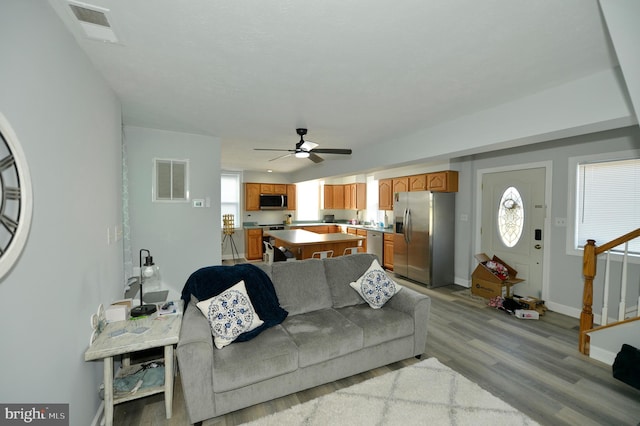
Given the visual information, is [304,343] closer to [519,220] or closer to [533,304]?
[533,304]

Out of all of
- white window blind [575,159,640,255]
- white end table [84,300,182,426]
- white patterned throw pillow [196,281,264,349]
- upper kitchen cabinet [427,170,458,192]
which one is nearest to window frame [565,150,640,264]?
white window blind [575,159,640,255]

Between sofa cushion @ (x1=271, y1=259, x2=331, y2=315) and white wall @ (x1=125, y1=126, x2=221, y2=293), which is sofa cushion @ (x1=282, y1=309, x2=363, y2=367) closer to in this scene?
sofa cushion @ (x1=271, y1=259, x2=331, y2=315)

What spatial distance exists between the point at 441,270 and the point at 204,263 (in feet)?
13.6

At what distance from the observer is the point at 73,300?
1666 mm

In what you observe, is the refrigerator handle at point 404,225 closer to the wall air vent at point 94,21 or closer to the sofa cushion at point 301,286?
the sofa cushion at point 301,286

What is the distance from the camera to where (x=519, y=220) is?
4445mm

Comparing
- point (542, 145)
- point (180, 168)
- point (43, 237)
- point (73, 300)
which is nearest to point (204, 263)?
point (180, 168)

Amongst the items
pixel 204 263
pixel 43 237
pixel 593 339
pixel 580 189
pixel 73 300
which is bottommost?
pixel 593 339

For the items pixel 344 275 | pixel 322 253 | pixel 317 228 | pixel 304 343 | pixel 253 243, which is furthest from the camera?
pixel 317 228

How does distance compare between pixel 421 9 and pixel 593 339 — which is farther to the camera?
pixel 593 339

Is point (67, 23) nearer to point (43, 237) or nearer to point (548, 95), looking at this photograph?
point (43, 237)

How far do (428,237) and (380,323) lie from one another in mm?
2990

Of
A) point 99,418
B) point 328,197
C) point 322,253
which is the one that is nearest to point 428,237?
point 322,253

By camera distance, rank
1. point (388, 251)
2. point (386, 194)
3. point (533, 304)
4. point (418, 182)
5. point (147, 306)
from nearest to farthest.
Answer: point (147, 306), point (533, 304), point (418, 182), point (388, 251), point (386, 194)
